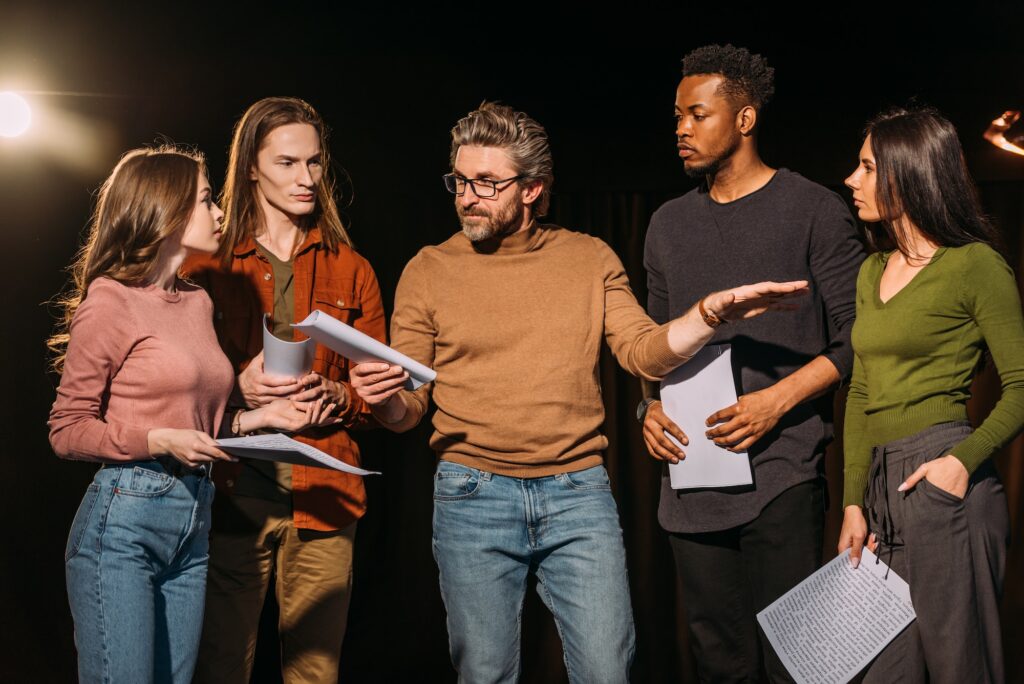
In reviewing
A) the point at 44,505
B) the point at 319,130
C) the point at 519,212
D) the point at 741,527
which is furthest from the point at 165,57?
the point at 741,527

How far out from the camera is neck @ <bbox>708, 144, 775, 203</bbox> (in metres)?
2.73

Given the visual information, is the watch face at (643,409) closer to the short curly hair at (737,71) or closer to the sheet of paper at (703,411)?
the sheet of paper at (703,411)

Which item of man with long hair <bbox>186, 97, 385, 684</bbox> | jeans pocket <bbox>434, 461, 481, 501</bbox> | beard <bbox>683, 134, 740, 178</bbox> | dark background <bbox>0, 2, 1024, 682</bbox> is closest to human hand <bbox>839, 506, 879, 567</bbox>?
jeans pocket <bbox>434, 461, 481, 501</bbox>

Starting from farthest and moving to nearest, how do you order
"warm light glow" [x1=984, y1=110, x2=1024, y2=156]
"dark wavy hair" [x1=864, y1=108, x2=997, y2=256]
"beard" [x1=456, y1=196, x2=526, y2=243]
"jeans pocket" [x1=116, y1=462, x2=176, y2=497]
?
"warm light glow" [x1=984, y1=110, x2=1024, y2=156]
"beard" [x1=456, y1=196, x2=526, y2=243]
"dark wavy hair" [x1=864, y1=108, x2=997, y2=256]
"jeans pocket" [x1=116, y1=462, x2=176, y2=497]

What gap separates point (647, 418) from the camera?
269 centimetres

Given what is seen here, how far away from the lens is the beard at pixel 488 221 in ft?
8.32

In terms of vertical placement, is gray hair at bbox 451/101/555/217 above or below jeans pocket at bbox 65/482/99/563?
above

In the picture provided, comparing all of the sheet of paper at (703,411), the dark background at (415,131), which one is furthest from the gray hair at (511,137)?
the dark background at (415,131)

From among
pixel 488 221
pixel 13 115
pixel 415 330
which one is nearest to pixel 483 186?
pixel 488 221

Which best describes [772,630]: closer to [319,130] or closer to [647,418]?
[647,418]

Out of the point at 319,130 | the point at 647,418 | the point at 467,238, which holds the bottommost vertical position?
the point at 647,418

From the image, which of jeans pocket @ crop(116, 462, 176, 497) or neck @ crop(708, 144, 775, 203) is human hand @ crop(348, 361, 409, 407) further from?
neck @ crop(708, 144, 775, 203)

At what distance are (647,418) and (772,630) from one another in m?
0.62

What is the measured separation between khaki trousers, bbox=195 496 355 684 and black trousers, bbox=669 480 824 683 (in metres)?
0.94
